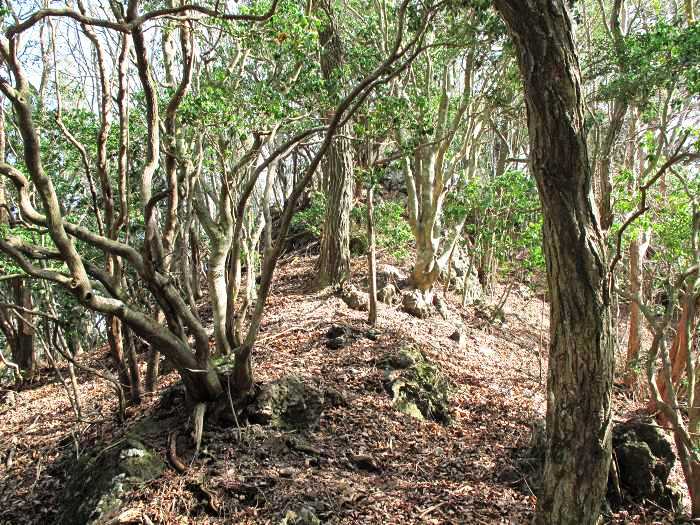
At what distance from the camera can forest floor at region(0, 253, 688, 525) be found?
4.48 meters

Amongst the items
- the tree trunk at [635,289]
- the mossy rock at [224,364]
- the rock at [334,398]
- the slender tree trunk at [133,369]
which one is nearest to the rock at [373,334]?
the rock at [334,398]

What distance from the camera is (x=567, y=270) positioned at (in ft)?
10.8

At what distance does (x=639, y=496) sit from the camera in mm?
4914

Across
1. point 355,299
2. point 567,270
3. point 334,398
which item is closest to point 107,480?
point 334,398

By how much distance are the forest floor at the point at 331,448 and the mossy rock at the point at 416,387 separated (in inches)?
6.0

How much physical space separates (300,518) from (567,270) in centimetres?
302

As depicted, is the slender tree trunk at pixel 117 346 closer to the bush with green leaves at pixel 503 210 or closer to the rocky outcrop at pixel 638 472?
the rocky outcrop at pixel 638 472

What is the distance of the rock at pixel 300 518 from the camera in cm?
→ 422

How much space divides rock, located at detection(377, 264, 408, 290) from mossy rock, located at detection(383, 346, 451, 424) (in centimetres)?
438

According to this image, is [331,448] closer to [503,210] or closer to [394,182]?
[503,210]

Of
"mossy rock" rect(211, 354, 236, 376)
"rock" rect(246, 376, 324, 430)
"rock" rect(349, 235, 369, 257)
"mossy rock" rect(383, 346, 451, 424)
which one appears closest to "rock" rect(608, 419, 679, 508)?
"mossy rock" rect(383, 346, 451, 424)

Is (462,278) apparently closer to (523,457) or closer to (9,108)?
(523,457)

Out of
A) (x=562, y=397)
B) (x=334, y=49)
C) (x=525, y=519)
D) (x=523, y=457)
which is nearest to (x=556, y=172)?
(x=562, y=397)

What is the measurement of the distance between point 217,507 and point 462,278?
42.0 feet
